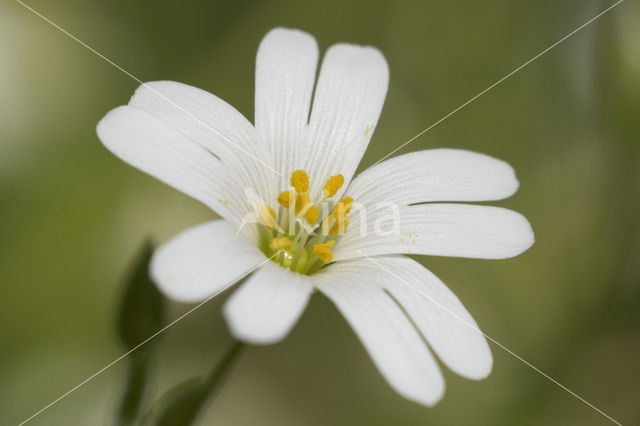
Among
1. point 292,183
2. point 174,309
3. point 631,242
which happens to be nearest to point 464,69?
point 631,242

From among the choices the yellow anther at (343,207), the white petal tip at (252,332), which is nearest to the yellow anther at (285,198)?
the yellow anther at (343,207)

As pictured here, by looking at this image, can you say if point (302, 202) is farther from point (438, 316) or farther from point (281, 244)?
point (438, 316)

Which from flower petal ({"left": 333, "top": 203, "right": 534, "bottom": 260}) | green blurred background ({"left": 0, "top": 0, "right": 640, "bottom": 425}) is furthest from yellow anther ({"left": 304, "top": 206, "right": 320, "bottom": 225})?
green blurred background ({"left": 0, "top": 0, "right": 640, "bottom": 425})

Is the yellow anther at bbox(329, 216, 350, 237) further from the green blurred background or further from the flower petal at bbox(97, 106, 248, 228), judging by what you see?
the green blurred background

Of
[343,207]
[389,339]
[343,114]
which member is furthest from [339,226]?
[389,339]

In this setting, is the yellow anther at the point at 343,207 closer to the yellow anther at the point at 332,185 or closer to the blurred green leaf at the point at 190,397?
the yellow anther at the point at 332,185
